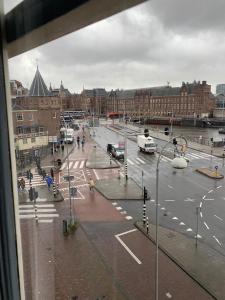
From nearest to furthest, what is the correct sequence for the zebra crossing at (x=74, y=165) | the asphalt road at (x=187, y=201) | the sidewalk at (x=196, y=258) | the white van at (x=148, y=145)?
the sidewalk at (x=196, y=258)
the asphalt road at (x=187, y=201)
the zebra crossing at (x=74, y=165)
the white van at (x=148, y=145)

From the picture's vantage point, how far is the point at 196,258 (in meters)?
4.31

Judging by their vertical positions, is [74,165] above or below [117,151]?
below

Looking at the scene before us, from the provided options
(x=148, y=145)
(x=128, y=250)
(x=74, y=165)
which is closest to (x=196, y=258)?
(x=128, y=250)

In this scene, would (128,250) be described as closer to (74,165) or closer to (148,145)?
(74,165)

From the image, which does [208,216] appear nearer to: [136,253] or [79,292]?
[136,253]

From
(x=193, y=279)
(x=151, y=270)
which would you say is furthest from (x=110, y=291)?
(x=193, y=279)

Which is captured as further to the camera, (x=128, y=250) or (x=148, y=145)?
(x=148, y=145)

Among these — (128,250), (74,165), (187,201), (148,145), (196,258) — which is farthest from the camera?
(148,145)

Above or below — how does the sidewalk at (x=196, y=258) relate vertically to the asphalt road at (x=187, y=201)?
above

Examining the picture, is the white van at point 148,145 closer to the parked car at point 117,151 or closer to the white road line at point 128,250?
the parked car at point 117,151

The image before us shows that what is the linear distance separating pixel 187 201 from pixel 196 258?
2.92m

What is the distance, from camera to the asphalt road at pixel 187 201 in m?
5.43

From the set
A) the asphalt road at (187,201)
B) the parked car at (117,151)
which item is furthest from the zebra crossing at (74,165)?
the asphalt road at (187,201)

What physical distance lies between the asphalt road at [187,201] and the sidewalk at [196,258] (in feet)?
0.86
